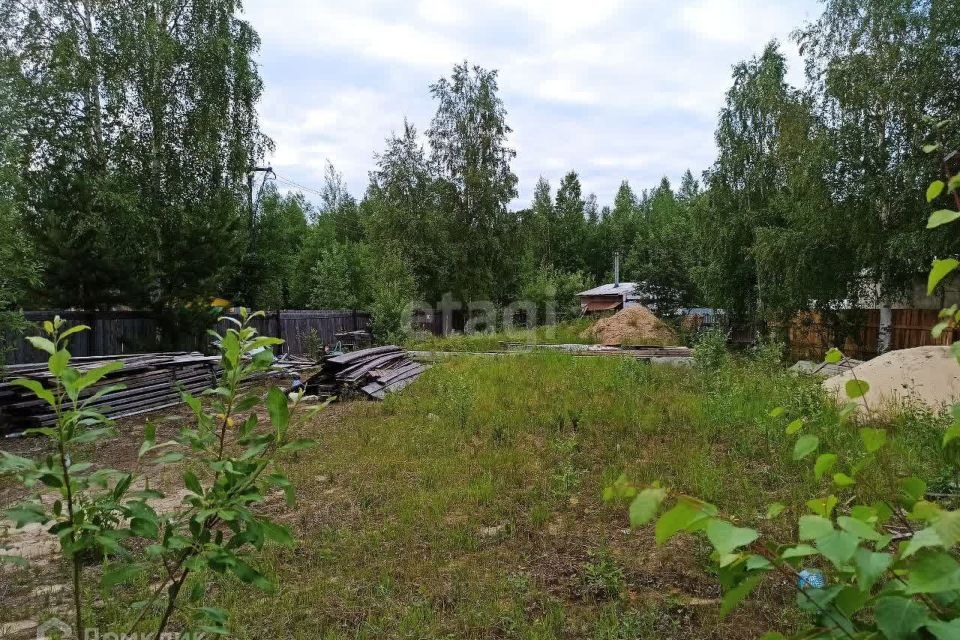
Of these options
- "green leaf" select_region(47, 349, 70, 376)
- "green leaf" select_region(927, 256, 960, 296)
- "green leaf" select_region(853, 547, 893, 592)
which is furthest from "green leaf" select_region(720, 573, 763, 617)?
"green leaf" select_region(47, 349, 70, 376)

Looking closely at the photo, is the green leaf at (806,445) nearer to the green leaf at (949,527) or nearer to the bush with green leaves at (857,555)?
the bush with green leaves at (857,555)

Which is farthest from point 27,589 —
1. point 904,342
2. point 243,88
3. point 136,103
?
point 904,342

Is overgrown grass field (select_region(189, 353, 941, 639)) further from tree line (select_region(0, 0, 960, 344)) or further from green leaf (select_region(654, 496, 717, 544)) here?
tree line (select_region(0, 0, 960, 344))

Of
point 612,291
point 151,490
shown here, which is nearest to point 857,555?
point 151,490

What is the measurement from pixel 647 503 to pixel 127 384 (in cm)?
722

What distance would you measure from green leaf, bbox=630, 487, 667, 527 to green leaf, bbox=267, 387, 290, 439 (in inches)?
35.3

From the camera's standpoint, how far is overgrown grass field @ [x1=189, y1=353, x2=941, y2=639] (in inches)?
107

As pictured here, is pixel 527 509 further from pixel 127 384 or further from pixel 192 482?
pixel 127 384

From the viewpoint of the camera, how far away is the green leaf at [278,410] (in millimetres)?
1284

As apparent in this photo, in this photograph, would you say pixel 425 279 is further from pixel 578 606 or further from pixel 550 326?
pixel 578 606

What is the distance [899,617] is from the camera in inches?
25.7

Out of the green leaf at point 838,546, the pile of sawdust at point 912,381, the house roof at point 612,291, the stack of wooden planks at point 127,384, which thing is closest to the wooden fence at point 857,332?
the pile of sawdust at point 912,381

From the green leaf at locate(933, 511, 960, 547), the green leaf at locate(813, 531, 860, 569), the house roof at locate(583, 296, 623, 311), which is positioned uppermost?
the house roof at locate(583, 296, 623, 311)

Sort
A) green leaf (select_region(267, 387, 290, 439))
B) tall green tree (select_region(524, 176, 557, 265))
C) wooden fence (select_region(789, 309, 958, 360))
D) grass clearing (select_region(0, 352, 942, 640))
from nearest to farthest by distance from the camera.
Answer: green leaf (select_region(267, 387, 290, 439))
grass clearing (select_region(0, 352, 942, 640))
wooden fence (select_region(789, 309, 958, 360))
tall green tree (select_region(524, 176, 557, 265))
